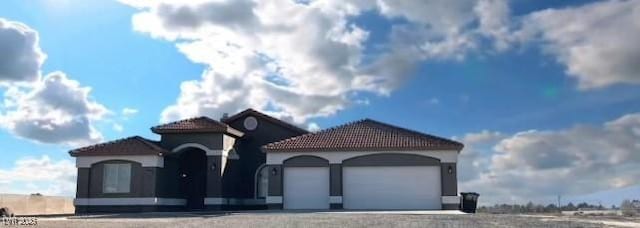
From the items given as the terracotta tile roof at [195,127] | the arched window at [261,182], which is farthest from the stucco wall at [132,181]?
the arched window at [261,182]

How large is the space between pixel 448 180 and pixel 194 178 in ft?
43.3

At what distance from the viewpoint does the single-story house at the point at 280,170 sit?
31.6 metres

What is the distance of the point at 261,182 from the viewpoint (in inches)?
1449

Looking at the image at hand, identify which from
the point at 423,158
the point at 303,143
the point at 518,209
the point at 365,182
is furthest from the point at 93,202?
the point at 518,209

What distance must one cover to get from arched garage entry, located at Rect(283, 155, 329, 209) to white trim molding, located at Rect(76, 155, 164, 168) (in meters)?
6.16

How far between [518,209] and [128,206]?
2225 centimetres

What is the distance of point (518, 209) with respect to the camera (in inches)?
1581

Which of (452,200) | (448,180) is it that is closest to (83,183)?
(448,180)

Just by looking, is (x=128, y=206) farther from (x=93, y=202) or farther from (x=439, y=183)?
(x=439, y=183)

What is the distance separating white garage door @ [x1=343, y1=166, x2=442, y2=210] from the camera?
3153cm

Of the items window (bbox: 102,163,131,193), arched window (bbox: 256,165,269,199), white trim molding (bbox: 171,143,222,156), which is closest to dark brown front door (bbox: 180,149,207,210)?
white trim molding (bbox: 171,143,222,156)

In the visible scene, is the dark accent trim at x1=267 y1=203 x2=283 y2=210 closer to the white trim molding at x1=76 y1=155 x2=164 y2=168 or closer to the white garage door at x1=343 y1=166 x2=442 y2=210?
the white garage door at x1=343 y1=166 x2=442 y2=210

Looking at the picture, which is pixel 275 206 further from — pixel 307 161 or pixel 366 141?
pixel 366 141

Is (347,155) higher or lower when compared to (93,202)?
higher
